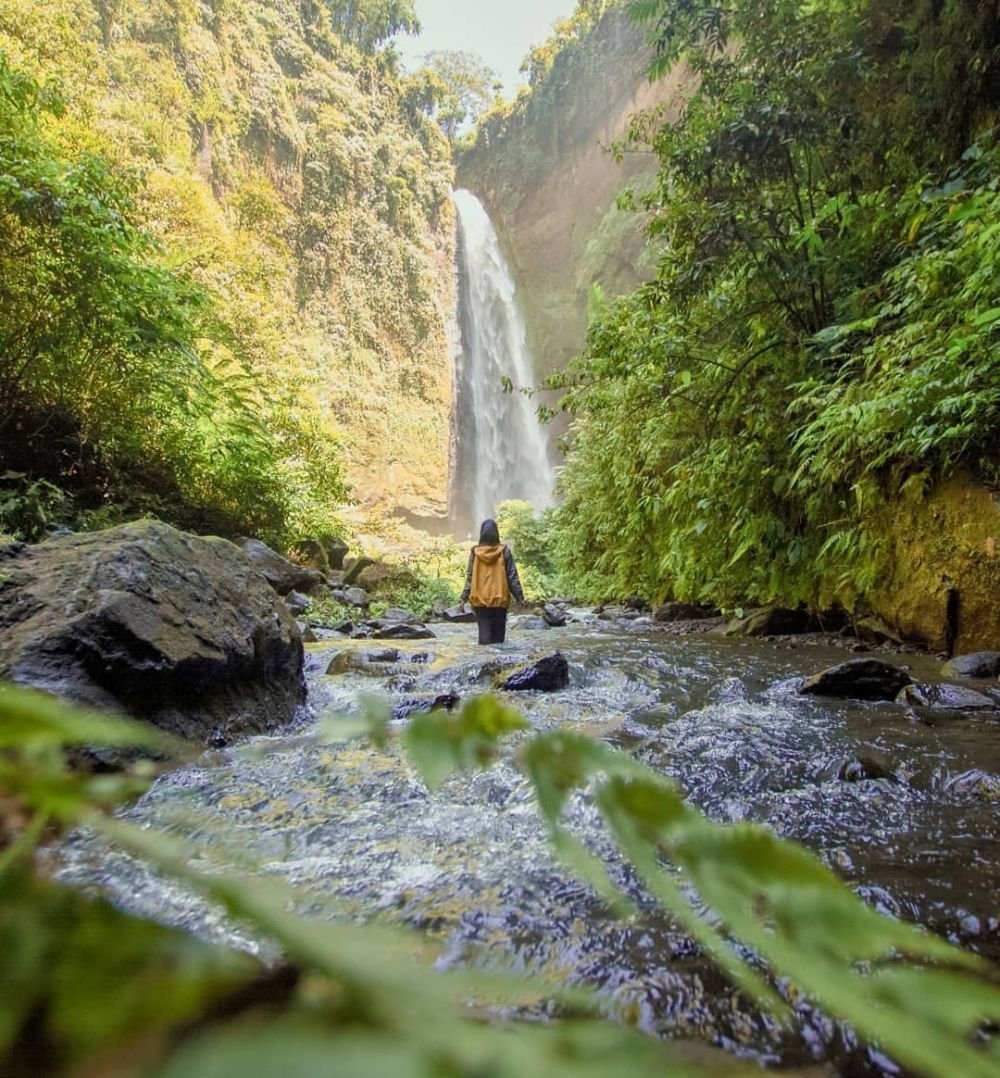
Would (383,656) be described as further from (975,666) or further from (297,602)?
(975,666)

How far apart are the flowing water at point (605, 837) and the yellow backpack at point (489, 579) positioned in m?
3.06

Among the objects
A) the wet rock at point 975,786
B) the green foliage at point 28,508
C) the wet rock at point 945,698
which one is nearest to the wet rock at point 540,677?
the wet rock at point 945,698

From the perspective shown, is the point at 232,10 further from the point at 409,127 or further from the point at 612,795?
the point at 612,795

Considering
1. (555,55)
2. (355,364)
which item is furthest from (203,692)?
(555,55)

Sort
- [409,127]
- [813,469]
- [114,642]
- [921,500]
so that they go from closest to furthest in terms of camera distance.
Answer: [114,642] → [921,500] → [813,469] → [409,127]

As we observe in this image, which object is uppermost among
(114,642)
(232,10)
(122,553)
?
(232,10)

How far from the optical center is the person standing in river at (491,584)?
6.48 m

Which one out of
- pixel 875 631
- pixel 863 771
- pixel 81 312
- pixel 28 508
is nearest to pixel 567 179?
pixel 81 312

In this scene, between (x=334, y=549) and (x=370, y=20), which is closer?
(x=334, y=549)

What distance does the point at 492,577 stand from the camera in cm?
655

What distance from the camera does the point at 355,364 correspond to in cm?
2530

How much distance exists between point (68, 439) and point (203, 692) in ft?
19.2

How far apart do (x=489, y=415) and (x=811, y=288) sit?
917 inches

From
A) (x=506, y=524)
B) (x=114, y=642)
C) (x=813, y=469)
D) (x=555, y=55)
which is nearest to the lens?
(x=114, y=642)
